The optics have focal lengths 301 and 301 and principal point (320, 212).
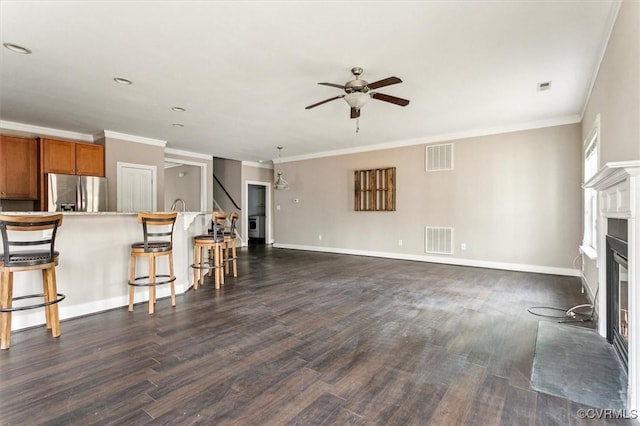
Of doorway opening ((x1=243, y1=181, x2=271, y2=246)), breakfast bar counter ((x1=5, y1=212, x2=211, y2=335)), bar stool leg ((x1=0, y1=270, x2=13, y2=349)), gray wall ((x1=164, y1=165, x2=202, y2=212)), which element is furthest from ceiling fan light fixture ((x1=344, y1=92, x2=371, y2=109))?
doorway opening ((x1=243, y1=181, x2=271, y2=246))

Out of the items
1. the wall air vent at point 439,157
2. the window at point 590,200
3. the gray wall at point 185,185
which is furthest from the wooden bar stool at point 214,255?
the window at point 590,200

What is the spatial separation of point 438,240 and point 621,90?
427 centimetres

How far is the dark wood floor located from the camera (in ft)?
5.46

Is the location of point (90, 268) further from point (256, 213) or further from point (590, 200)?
point (256, 213)

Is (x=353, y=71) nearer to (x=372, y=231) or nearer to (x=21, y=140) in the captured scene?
(x=372, y=231)

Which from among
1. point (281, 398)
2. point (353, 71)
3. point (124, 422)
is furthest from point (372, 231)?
point (124, 422)

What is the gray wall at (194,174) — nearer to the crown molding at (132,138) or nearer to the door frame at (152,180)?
the crown molding at (132,138)

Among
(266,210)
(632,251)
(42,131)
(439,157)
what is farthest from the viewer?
(266,210)

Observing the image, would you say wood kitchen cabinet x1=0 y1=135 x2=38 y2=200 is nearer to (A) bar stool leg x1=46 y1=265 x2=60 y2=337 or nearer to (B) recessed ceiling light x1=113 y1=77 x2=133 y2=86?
(B) recessed ceiling light x1=113 y1=77 x2=133 y2=86

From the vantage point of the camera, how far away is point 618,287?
2334 mm

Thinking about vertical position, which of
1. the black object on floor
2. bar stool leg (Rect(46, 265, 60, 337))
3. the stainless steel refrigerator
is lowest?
the black object on floor

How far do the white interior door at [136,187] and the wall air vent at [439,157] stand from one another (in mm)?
5813

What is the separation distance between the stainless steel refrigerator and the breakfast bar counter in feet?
7.78

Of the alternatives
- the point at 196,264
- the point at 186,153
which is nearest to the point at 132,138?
the point at 186,153
